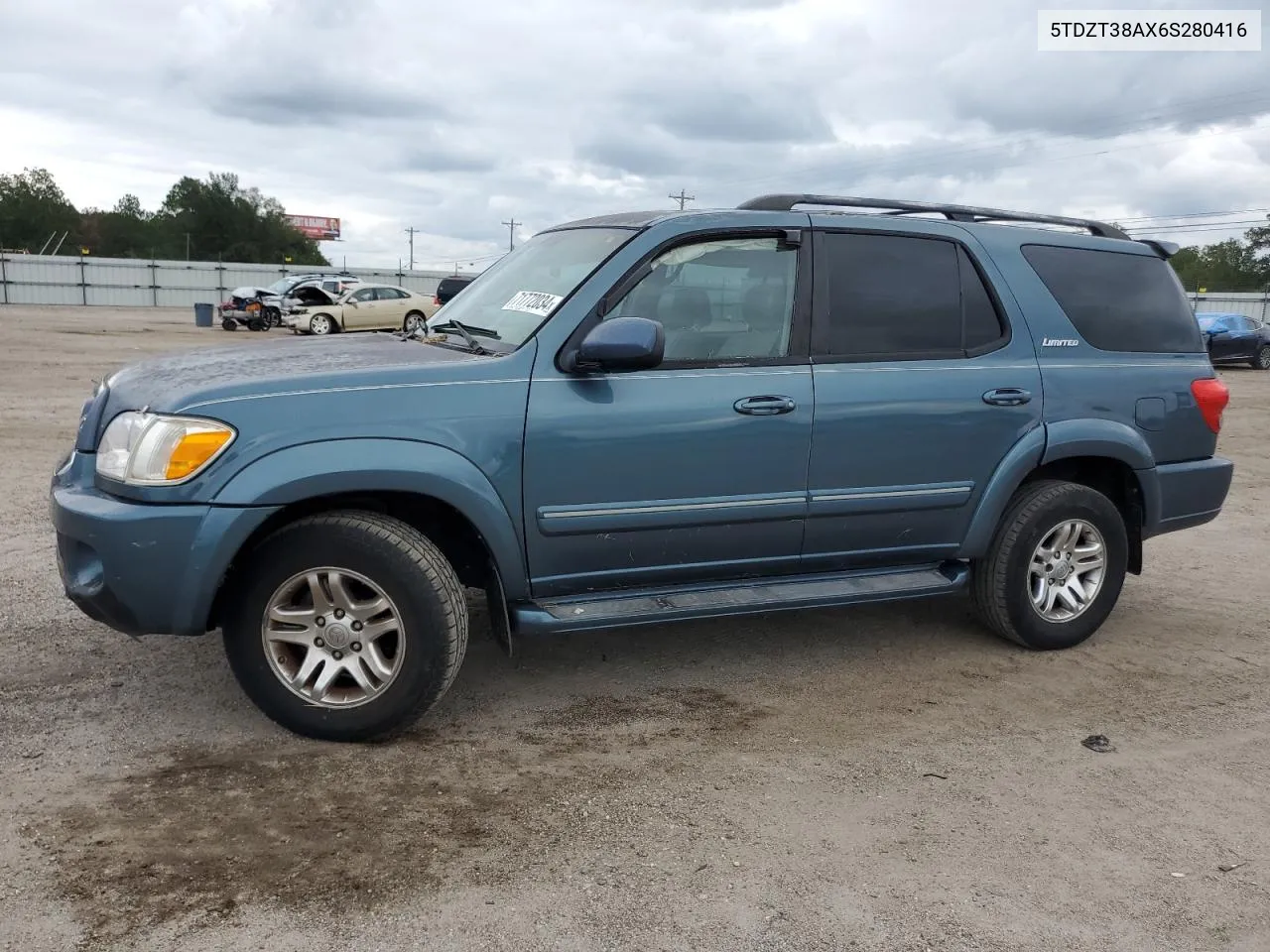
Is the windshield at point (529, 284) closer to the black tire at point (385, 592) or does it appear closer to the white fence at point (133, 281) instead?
the black tire at point (385, 592)

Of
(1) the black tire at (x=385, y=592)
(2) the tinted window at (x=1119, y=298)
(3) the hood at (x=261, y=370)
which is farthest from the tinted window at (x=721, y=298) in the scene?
(2) the tinted window at (x=1119, y=298)

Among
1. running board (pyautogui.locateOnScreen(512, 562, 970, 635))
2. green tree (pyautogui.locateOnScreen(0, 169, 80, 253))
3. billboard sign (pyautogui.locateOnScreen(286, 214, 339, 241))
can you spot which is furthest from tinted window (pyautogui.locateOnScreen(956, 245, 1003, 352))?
billboard sign (pyautogui.locateOnScreen(286, 214, 339, 241))

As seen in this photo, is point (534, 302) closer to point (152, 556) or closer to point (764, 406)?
point (764, 406)

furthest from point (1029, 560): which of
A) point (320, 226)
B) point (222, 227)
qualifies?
point (320, 226)

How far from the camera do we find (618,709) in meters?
4.04

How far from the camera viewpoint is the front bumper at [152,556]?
3332mm

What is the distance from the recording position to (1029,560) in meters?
4.68

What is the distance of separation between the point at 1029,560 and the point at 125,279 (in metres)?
53.4

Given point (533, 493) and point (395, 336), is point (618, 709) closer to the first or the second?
point (533, 493)

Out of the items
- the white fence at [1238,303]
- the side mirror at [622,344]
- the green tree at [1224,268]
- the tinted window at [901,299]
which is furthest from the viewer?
the green tree at [1224,268]

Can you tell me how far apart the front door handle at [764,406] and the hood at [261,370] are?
0.97m

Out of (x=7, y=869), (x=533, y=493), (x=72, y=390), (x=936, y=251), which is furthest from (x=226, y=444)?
(x=72, y=390)

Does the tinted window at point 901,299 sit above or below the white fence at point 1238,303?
below

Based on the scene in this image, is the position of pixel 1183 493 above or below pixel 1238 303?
below
